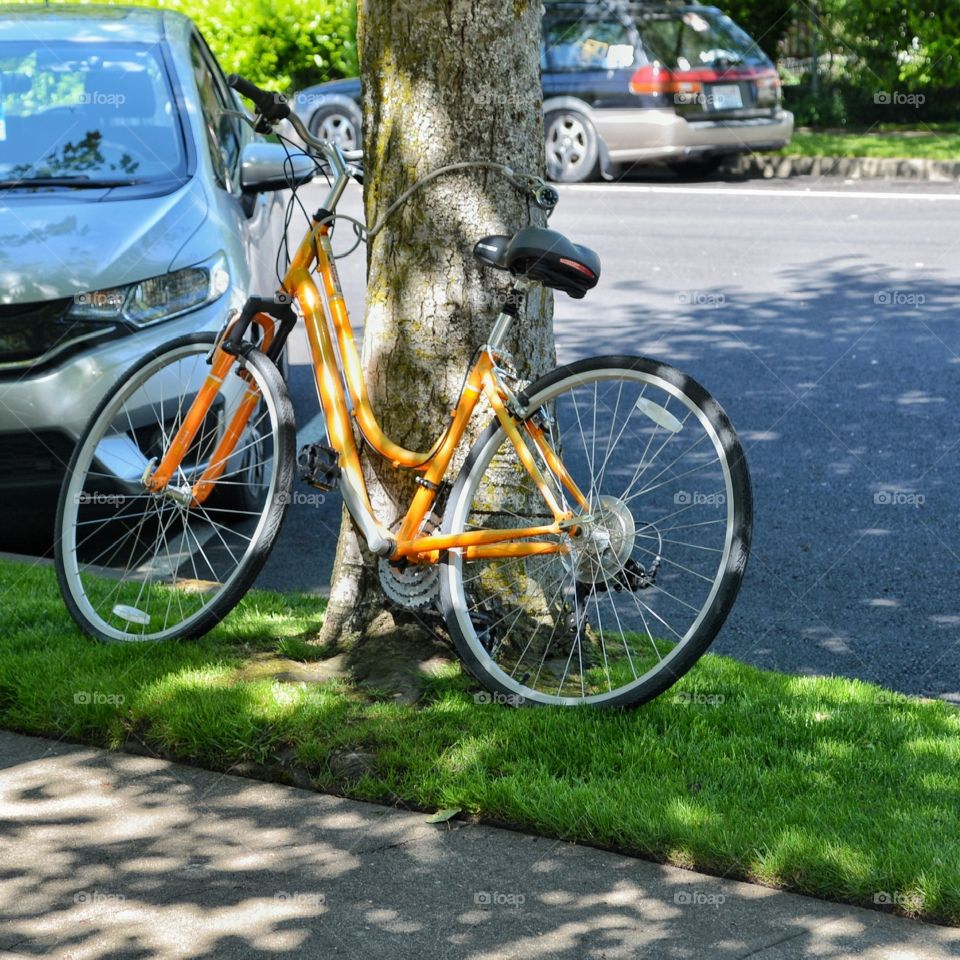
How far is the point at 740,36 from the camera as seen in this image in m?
17.0

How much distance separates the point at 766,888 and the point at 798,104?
19644 mm

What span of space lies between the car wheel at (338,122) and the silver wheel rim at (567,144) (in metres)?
2.58

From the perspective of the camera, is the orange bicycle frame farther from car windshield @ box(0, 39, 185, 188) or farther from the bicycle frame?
car windshield @ box(0, 39, 185, 188)

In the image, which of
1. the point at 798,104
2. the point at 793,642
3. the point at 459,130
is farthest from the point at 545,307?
the point at 798,104

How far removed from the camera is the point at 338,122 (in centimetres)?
1855

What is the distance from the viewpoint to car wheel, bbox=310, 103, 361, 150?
18.3m

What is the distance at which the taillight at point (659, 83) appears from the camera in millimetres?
16344

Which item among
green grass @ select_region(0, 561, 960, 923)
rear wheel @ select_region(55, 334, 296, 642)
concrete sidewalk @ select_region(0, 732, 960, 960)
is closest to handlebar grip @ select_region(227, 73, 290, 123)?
rear wheel @ select_region(55, 334, 296, 642)

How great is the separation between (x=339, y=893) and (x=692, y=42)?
14670 mm

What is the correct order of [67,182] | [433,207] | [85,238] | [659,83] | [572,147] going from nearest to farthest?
[433,207] < [85,238] < [67,182] < [659,83] < [572,147]

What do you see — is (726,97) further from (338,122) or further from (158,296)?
(158,296)

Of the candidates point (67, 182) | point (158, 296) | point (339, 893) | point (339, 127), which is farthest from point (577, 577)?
point (339, 127)

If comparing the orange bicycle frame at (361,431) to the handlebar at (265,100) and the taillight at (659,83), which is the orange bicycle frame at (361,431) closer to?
the handlebar at (265,100)

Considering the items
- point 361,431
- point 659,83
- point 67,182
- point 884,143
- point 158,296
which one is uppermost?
Result: point 659,83
